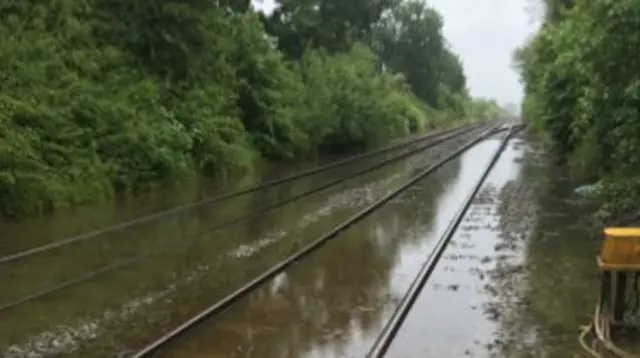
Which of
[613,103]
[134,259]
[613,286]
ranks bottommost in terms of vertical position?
[134,259]

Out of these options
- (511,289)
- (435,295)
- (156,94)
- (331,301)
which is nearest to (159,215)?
(331,301)

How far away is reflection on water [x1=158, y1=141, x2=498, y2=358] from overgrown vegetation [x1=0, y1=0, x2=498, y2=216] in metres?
6.64

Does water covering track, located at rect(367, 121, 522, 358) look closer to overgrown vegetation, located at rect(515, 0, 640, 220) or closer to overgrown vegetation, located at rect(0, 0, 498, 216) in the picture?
overgrown vegetation, located at rect(515, 0, 640, 220)

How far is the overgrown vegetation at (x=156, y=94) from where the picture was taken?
68.9ft

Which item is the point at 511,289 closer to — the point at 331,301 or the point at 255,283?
the point at 331,301

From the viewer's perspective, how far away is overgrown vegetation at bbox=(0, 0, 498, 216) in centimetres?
2102

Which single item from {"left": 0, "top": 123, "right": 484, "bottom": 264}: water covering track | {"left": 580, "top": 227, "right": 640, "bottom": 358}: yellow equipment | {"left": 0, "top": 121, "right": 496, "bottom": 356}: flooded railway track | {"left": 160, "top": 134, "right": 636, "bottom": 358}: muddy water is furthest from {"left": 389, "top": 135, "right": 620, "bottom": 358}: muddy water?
{"left": 0, "top": 123, "right": 484, "bottom": 264}: water covering track

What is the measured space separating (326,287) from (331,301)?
880 mm

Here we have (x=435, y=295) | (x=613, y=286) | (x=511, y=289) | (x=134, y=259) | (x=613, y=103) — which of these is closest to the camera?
(x=613, y=286)

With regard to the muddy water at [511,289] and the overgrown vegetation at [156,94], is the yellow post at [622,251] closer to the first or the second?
the muddy water at [511,289]

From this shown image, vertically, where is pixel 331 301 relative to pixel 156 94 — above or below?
below

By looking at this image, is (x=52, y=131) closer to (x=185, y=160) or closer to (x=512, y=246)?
(x=185, y=160)

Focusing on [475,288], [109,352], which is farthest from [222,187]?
[109,352]

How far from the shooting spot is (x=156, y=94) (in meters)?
28.0
